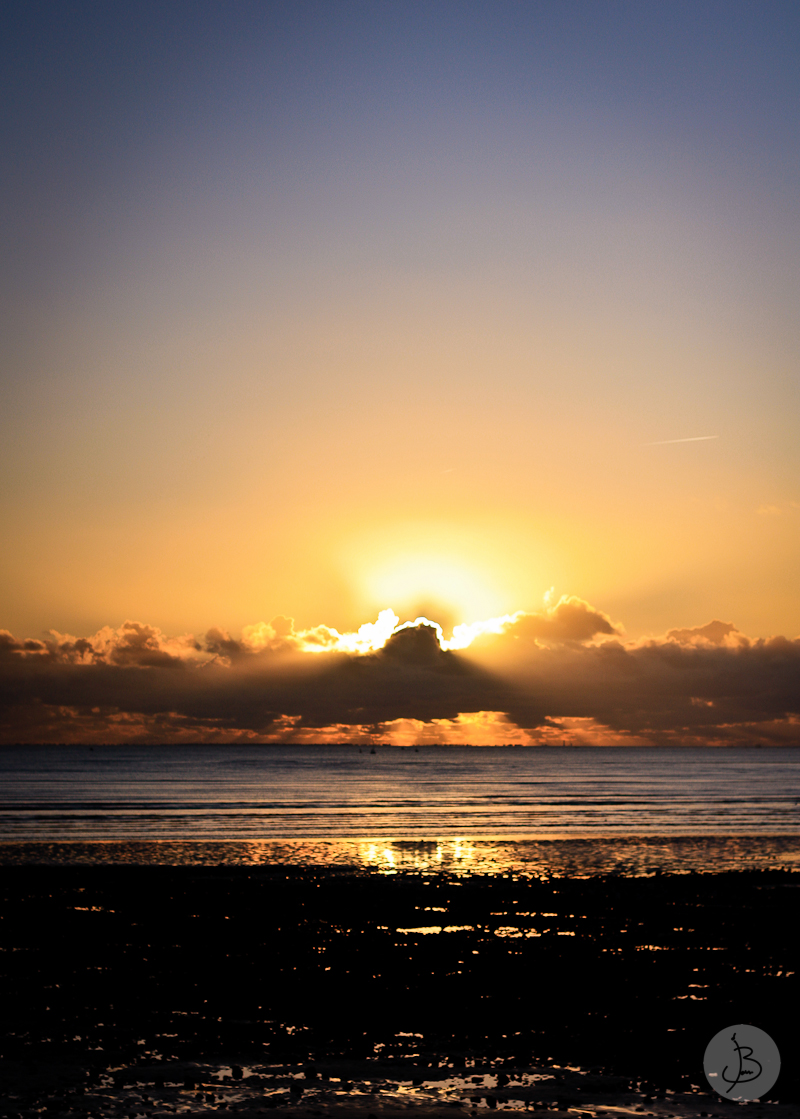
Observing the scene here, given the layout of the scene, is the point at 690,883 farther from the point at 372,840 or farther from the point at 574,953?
the point at 372,840

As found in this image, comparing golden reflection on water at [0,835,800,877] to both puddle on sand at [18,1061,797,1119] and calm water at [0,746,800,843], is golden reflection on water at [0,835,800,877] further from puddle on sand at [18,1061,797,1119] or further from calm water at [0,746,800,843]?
puddle on sand at [18,1061,797,1119]

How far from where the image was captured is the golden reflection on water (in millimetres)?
38938

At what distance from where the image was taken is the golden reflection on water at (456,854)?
38.9 metres

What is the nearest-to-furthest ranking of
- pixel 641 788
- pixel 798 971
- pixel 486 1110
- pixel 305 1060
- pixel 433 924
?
pixel 486 1110, pixel 305 1060, pixel 798 971, pixel 433 924, pixel 641 788

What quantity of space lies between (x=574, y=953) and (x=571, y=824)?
42236 mm

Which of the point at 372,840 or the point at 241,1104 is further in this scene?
the point at 372,840

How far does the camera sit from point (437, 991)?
59.9ft

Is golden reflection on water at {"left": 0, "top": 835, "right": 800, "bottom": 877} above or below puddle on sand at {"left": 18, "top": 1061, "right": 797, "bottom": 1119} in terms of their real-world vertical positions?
below

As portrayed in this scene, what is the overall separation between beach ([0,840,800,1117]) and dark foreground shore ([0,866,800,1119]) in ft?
0.20

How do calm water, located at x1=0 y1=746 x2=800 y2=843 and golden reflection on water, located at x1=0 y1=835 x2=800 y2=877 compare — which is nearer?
golden reflection on water, located at x1=0 y1=835 x2=800 y2=877

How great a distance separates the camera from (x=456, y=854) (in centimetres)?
4381

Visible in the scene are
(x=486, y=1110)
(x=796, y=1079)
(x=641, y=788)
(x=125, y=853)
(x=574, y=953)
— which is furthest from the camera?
(x=641, y=788)

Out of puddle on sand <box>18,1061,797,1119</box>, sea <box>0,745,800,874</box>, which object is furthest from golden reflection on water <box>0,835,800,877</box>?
puddle on sand <box>18,1061,797,1119</box>

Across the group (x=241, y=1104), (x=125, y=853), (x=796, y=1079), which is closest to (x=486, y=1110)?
(x=241, y=1104)
